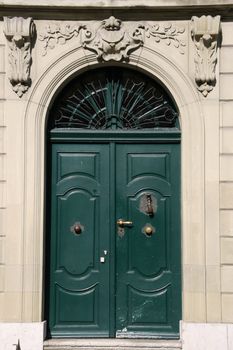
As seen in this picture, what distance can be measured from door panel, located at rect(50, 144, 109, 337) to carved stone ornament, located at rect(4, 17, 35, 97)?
0.94 m

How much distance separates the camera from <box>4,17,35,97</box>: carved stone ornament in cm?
730

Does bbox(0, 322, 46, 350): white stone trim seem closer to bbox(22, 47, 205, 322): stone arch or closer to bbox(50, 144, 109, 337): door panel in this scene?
bbox(22, 47, 205, 322): stone arch

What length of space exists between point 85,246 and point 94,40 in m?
2.60

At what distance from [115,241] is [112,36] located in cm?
258

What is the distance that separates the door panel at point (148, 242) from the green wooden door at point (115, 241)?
0.04 feet

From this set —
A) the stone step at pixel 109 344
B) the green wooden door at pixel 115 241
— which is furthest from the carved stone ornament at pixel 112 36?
the stone step at pixel 109 344

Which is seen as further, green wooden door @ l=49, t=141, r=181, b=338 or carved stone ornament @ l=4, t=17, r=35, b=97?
green wooden door @ l=49, t=141, r=181, b=338

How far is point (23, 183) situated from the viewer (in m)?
7.28

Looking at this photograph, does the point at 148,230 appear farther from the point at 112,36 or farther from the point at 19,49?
the point at 19,49

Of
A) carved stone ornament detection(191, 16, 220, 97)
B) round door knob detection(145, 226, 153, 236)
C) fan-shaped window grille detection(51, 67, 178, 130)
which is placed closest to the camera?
carved stone ornament detection(191, 16, 220, 97)

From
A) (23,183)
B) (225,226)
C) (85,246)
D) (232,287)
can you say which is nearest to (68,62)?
(23,183)

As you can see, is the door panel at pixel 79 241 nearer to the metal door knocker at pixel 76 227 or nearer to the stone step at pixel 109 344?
the metal door knocker at pixel 76 227

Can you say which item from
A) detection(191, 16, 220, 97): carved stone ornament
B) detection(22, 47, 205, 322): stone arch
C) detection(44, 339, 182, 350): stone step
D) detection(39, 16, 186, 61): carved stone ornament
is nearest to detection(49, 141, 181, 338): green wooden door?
detection(44, 339, 182, 350): stone step

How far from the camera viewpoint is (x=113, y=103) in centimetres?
773
